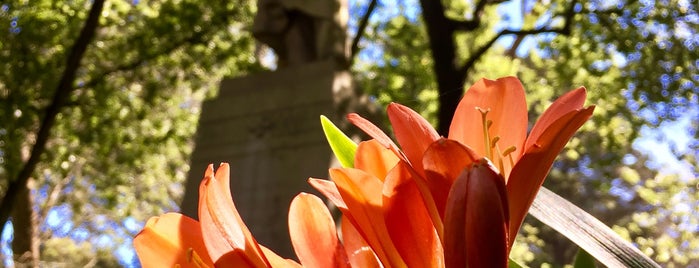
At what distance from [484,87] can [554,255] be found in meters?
14.7

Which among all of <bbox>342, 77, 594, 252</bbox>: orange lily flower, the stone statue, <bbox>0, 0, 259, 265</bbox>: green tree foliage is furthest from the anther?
<bbox>0, 0, 259, 265</bbox>: green tree foliage

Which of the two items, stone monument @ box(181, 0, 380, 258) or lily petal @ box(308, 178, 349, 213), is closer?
lily petal @ box(308, 178, 349, 213)

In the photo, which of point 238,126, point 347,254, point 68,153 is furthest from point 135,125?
point 347,254

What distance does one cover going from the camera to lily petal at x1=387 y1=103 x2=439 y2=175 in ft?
1.20

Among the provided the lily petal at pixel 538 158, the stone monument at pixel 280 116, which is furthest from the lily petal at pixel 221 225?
the stone monument at pixel 280 116

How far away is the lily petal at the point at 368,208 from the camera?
14.1 inches

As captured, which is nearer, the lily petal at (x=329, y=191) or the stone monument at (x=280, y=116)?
the lily petal at (x=329, y=191)

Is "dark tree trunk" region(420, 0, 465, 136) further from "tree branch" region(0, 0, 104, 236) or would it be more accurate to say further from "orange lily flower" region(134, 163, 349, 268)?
"orange lily flower" region(134, 163, 349, 268)

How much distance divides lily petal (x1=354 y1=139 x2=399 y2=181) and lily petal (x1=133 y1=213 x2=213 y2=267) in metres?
0.08

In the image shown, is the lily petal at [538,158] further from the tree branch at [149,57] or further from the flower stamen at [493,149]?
the tree branch at [149,57]

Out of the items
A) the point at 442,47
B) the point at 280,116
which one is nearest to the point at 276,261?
the point at 280,116

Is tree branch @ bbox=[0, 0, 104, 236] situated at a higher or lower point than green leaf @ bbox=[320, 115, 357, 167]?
lower

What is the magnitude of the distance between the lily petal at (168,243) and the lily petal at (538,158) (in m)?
0.12

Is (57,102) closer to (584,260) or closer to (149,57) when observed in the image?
(149,57)
